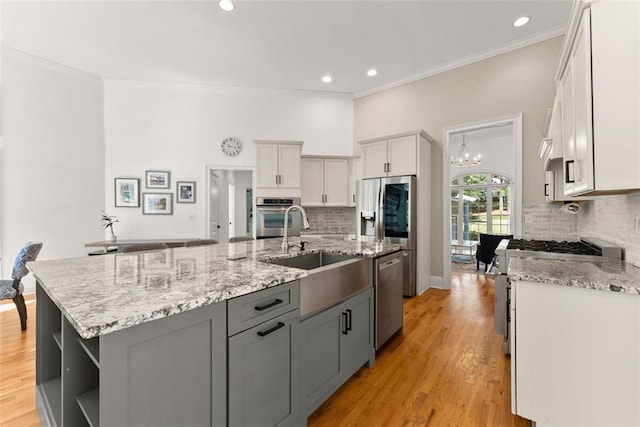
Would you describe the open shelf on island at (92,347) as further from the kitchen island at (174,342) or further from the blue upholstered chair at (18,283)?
the blue upholstered chair at (18,283)

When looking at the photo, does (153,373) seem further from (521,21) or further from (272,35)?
(521,21)

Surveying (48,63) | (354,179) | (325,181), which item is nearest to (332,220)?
(325,181)

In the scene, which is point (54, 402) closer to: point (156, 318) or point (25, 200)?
point (156, 318)

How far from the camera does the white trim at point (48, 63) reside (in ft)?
12.9

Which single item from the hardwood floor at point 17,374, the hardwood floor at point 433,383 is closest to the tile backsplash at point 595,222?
the hardwood floor at point 433,383

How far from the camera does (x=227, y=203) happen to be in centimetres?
626

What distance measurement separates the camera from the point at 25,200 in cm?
405

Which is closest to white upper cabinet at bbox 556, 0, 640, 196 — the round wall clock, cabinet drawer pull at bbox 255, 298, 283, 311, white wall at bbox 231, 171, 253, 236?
cabinet drawer pull at bbox 255, 298, 283, 311

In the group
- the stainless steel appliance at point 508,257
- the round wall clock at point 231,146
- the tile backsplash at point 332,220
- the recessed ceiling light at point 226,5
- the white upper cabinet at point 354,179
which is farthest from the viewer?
the tile backsplash at point 332,220

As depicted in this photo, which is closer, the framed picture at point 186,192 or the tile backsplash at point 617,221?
the tile backsplash at point 617,221

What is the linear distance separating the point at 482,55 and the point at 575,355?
4116 mm

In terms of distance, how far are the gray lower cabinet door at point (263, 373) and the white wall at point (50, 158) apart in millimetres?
4902

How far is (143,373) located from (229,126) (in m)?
4.94

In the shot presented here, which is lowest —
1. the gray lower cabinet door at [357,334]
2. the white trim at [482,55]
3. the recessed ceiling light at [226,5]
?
the gray lower cabinet door at [357,334]
